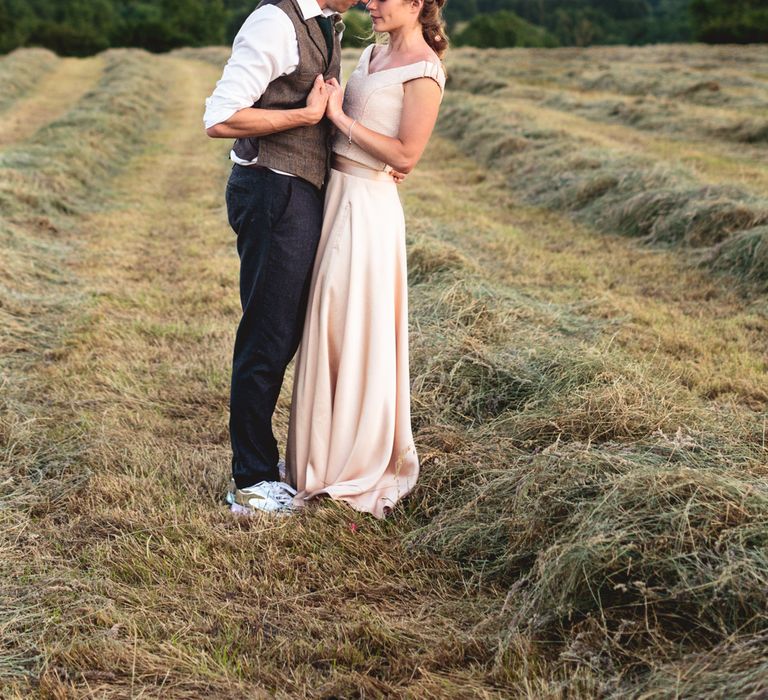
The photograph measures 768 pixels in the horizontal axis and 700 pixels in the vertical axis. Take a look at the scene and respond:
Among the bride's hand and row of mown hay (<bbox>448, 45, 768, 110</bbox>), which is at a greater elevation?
the bride's hand

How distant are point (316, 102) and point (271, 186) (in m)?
0.33

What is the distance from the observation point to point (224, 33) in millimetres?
53688

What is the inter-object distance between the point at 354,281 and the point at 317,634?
4.14 ft

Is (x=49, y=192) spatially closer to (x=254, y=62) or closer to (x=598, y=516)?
(x=254, y=62)

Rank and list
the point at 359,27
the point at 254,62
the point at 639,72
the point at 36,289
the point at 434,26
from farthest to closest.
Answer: the point at 639,72
the point at 36,289
the point at 359,27
the point at 434,26
the point at 254,62

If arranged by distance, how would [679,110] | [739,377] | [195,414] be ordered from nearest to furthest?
[195,414], [739,377], [679,110]

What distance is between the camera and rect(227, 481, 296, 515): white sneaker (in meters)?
3.35

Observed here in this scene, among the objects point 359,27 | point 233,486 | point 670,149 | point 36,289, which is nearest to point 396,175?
point 233,486

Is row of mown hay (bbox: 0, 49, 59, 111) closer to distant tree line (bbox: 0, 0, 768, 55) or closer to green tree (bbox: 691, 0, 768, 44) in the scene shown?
distant tree line (bbox: 0, 0, 768, 55)

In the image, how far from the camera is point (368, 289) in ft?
10.7

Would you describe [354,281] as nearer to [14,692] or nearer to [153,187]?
[14,692]

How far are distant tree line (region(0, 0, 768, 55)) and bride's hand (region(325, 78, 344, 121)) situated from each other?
32.9 m

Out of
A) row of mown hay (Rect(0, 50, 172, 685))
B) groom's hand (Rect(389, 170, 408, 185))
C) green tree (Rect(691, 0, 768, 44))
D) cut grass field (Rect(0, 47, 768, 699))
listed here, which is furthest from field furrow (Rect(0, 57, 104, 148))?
green tree (Rect(691, 0, 768, 44))

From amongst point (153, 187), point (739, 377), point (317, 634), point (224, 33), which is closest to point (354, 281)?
point (317, 634)
